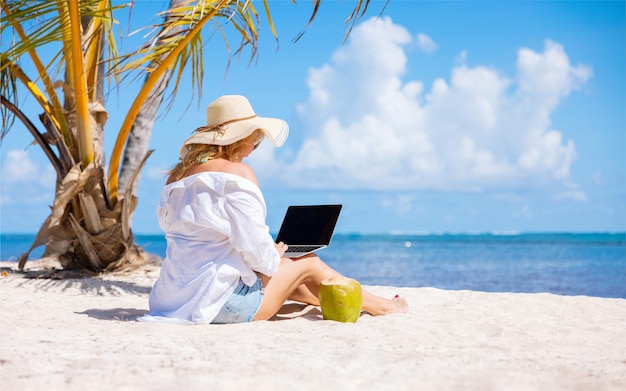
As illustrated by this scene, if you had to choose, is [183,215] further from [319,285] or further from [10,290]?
[10,290]

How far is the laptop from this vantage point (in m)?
3.86

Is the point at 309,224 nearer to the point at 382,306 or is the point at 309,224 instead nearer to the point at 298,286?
the point at 298,286

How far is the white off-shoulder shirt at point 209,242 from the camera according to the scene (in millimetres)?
3109

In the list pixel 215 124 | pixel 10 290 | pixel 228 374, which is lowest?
pixel 10 290

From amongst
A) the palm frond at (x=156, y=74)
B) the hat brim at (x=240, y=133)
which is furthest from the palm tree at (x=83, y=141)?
the hat brim at (x=240, y=133)

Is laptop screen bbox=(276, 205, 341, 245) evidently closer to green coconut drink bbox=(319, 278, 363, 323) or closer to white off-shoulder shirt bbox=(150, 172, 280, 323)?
green coconut drink bbox=(319, 278, 363, 323)

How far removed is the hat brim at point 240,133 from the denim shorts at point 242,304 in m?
0.72

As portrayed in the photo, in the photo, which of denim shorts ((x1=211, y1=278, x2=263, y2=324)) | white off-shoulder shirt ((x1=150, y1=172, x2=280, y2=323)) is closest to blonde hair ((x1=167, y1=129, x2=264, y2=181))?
white off-shoulder shirt ((x1=150, y1=172, x2=280, y2=323))

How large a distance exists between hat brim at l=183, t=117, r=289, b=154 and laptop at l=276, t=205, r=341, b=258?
0.67 m

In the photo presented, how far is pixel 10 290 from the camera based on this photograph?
200 inches

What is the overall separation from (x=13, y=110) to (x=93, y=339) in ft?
13.0

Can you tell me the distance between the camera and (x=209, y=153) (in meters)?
3.29

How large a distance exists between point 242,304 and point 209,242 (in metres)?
0.37

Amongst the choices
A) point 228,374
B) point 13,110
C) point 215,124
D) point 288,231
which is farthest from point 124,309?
point 13,110
